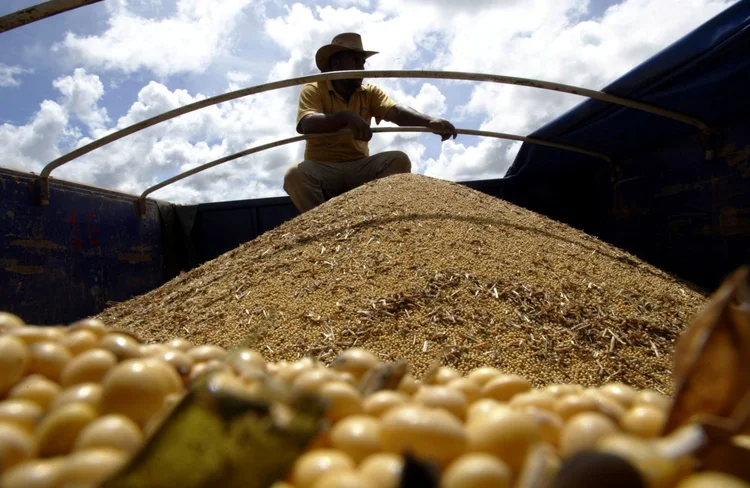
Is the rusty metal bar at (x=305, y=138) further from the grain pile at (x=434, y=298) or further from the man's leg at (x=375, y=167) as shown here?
the grain pile at (x=434, y=298)

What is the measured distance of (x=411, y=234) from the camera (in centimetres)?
337

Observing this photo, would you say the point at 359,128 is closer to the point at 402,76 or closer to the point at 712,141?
the point at 402,76

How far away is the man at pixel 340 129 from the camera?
510 cm

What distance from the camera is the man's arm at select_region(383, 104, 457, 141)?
5.01 m

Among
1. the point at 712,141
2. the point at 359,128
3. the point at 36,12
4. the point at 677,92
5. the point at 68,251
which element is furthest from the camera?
the point at 359,128

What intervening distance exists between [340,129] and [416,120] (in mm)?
813

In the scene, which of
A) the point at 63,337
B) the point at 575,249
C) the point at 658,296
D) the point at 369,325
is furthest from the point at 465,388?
the point at 575,249

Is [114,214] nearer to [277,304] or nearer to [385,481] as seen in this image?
[277,304]

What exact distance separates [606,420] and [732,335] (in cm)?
22

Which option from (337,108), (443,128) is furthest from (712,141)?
(337,108)

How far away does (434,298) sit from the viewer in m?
2.63

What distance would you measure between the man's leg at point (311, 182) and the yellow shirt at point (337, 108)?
20 centimetres

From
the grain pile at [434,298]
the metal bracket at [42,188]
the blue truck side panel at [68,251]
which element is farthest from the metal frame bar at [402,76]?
the grain pile at [434,298]

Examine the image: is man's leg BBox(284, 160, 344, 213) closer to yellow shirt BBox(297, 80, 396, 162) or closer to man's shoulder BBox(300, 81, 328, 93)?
yellow shirt BBox(297, 80, 396, 162)
